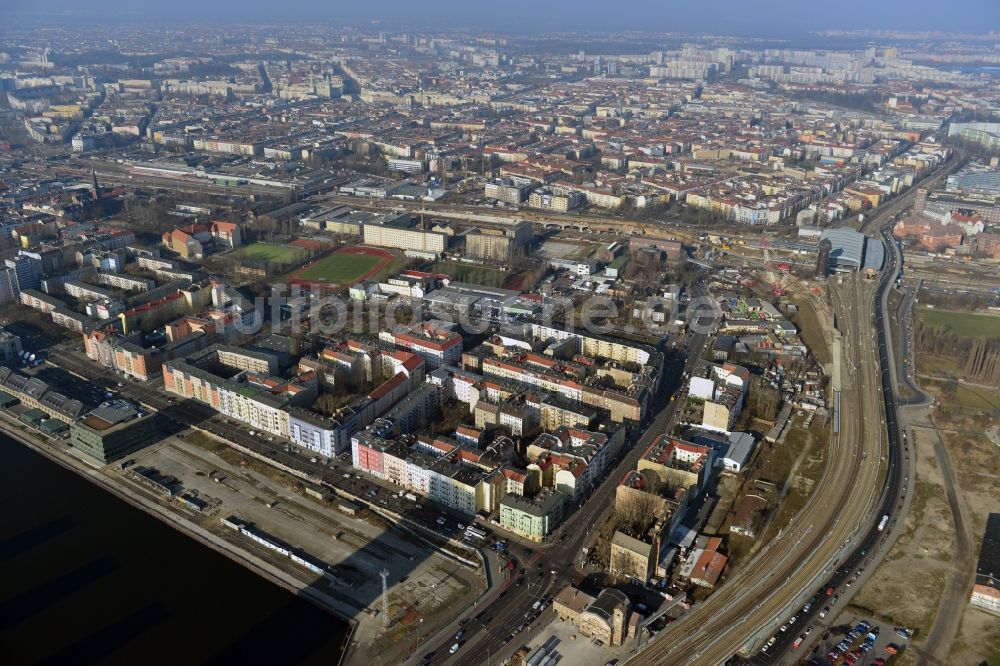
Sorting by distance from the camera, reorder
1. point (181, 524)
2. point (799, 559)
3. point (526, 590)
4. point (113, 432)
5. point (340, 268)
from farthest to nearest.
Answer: point (340, 268) < point (113, 432) < point (181, 524) < point (799, 559) < point (526, 590)

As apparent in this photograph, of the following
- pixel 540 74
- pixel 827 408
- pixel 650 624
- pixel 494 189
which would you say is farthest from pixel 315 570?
pixel 540 74

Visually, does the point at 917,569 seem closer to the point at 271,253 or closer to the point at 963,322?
the point at 963,322

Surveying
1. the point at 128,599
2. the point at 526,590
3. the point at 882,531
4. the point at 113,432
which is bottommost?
the point at 128,599

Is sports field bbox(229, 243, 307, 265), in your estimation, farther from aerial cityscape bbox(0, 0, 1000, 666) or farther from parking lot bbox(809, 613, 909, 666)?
parking lot bbox(809, 613, 909, 666)

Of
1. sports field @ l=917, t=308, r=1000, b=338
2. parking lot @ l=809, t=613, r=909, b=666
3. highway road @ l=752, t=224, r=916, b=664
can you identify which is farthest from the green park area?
parking lot @ l=809, t=613, r=909, b=666

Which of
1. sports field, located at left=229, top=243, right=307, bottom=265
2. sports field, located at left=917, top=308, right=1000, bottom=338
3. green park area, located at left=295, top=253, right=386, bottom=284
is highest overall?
sports field, located at left=917, top=308, right=1000, bottom=338

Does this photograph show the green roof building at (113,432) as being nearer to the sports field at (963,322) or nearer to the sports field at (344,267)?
the sports field at (344,267)

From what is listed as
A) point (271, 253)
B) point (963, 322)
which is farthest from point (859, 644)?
point (271, 253)
